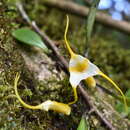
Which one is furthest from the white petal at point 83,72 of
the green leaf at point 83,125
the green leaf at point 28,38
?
the green leaf at point 28,38

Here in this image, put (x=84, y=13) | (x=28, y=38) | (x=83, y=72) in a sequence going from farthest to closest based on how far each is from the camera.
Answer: (x=84, y=13), (x=28, y=38), (x=83, y=72)

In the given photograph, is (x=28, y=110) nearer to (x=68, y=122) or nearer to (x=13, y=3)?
(x=68, y=122)

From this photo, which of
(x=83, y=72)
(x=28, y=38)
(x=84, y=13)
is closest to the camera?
(x=83, y=72)

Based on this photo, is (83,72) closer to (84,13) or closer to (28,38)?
(28,38)

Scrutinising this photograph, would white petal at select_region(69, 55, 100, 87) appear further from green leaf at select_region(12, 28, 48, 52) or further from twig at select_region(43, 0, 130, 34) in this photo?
twig at select_region(43, 0, 130, 34)

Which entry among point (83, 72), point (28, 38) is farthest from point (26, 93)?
point (28, 38)

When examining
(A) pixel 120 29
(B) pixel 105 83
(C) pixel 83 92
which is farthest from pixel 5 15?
(A) pixel 120 29

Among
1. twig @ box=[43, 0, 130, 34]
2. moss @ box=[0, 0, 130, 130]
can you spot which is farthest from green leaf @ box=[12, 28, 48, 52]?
twig @ box=[43, 0, 130, 34]

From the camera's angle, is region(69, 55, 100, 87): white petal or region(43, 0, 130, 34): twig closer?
region(69, 55, 100, 87): white petal
